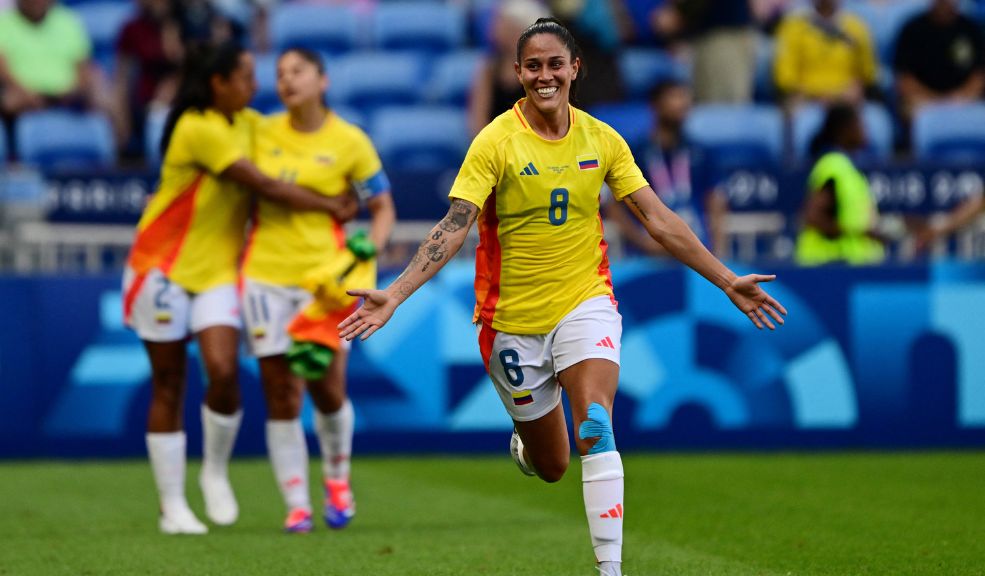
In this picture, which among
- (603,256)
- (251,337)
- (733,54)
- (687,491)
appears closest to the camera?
(603,256)

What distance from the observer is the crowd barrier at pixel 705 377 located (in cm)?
1150

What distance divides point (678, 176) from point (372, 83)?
465 cm

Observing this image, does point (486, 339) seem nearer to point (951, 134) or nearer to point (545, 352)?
point (545, 352)

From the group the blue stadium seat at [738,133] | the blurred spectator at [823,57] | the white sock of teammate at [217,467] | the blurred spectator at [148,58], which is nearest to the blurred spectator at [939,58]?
the blurred spectator at [823,57]

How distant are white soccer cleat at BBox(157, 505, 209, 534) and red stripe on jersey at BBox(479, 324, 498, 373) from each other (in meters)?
2.41

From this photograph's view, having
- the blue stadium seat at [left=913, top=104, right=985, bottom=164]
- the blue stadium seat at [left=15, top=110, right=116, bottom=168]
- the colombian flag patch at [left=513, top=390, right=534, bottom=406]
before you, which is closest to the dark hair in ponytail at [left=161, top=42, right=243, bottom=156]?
the colombian flag patch at [left=513, top=390, right=534, bottom=406]

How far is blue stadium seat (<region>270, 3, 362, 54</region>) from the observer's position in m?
16.6

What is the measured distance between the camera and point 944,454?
1148cm

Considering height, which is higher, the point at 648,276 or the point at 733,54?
the point at 733,54

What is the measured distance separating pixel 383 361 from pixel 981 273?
435 cm

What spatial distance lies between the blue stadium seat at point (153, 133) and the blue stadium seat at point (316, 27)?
2015 millimetres

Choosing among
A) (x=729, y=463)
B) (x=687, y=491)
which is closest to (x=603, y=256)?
(x=687, y=491)

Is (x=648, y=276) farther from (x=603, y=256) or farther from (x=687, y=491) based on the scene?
(x=603, y=256)

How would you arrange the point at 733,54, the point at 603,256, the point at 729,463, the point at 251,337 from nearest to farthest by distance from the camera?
the point at 603,256, the point at 251,337, the point at 729,463, the point at 733,54
